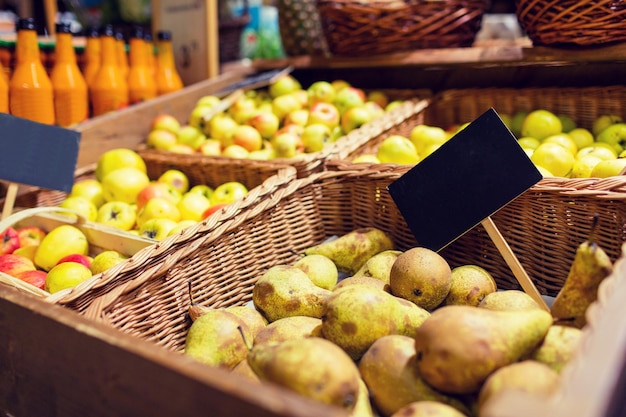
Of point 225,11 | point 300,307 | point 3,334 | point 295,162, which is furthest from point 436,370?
point 225,11

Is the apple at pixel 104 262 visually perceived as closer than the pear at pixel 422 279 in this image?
No

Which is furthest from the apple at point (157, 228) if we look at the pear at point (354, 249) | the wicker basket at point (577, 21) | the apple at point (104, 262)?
the wicker basket at point (577, 21)

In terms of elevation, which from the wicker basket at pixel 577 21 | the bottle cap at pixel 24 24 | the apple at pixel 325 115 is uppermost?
the wicker basket at pixel 577 21

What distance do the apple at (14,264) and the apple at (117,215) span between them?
1.16ft

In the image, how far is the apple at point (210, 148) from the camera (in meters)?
2.44

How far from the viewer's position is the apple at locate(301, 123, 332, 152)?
238 cm

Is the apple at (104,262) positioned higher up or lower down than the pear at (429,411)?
lower down

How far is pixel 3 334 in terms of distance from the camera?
3.64 feet

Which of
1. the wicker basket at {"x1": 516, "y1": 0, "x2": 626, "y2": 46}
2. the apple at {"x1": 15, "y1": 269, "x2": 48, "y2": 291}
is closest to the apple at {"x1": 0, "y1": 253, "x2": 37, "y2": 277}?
the apple at {"x1": 15, "y1": 269, "x2": 48, "y2": 291}

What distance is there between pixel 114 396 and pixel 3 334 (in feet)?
1.22

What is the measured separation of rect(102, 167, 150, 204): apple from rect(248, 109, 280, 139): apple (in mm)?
642

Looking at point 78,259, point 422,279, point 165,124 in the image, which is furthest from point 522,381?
point 165,124

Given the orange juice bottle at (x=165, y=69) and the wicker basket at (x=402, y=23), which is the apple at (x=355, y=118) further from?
the orange juice bottle at (x=165, y=69)

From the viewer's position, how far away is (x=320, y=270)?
1.51 m
